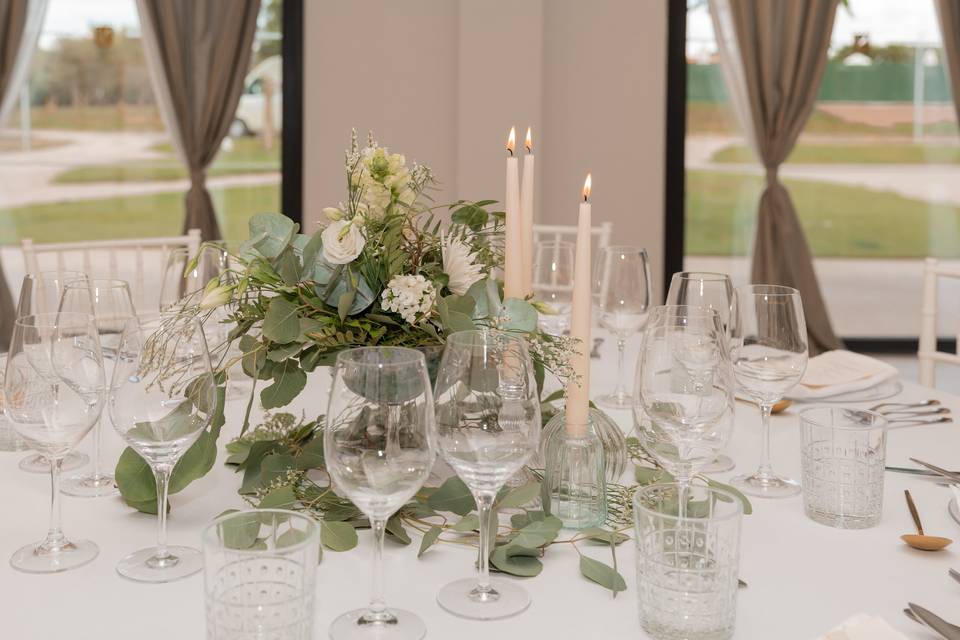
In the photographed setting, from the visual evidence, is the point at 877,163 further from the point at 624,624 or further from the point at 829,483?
the point at 624,624

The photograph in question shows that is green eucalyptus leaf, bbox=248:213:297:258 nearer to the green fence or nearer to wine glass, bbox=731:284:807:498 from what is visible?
wine glass, bbox=731:284:807:498

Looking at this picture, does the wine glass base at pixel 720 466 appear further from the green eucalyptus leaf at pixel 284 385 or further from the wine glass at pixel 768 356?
the green eucalyptus leaf at pixel 284 385

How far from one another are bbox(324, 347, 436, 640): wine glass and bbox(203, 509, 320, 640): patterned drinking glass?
0.22 ft

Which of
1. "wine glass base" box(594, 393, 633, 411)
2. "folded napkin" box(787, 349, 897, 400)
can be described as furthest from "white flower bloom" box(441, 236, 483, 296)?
"folded napkin" box(787, 349, 897, 400)

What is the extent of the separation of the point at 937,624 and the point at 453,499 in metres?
0.51

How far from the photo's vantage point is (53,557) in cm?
112

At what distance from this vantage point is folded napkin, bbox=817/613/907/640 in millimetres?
899

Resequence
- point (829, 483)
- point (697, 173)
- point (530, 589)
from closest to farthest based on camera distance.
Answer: point (530, 589) → point (829, 483) → point (697, 173)

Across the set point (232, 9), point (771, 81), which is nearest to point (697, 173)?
point (771, 81)

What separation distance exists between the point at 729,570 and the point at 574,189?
4.06 meters

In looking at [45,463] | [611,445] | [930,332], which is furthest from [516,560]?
[930,332]

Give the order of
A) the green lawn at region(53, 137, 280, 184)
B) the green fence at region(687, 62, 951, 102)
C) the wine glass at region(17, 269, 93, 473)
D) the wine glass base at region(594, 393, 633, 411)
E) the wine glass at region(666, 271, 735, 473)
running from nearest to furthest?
the wine glass at region(17, 269, 93, 473) < the wine glass at region(666, 271, 735, 473) < the wine glass base at region(594, 393, 633, 411) < the green lawn at region(53, 137, 280, 184) < the green fence at region(687, 62, 951, 102)

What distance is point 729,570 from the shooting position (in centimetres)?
93

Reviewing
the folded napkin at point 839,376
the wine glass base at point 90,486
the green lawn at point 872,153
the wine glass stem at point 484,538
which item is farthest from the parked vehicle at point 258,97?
the wine glass stem at point 484,538
